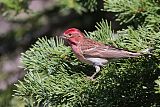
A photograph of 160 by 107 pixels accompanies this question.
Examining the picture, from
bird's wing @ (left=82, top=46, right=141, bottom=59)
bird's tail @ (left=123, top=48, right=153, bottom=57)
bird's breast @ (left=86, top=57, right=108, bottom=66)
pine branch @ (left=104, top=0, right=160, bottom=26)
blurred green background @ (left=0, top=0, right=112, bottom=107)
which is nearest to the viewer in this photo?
bird's tail @ (left=123, top=48, right=153, bottom=57)

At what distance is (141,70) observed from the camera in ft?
8.56

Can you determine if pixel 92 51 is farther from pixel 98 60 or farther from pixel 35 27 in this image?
pixel 35 27

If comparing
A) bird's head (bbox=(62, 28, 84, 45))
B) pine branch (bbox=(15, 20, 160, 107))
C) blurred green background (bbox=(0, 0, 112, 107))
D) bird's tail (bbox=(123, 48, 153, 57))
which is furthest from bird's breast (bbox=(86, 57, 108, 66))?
blurred green background (bbox=(0, 0, 112, 107))

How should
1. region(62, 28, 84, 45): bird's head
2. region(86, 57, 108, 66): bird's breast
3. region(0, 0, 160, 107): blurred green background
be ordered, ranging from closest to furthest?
region(86, 57, 108, 66): bird's breast
region(62, 28, 84, 45): bird's head
region(0, 0, 160, 107): blurred green background

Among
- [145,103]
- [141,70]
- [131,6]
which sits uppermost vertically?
[131,6]

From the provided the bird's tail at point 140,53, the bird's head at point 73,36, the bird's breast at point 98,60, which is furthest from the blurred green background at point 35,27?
the bird's tail at point 140,53

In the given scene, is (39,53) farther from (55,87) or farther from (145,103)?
(145,103)

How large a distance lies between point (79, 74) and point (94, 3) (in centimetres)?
105

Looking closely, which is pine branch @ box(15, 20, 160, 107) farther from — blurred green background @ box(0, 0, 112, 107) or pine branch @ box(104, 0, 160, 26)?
blurred green background @ box(0, 0, 112, 107)

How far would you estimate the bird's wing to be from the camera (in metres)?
2.75

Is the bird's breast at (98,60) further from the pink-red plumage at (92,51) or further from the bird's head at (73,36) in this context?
the bird's head at (73,36)

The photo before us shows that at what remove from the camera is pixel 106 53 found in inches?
127

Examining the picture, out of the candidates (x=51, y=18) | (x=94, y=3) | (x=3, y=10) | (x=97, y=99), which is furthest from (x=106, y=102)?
(x=51, y=18)

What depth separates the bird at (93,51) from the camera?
2.81m
